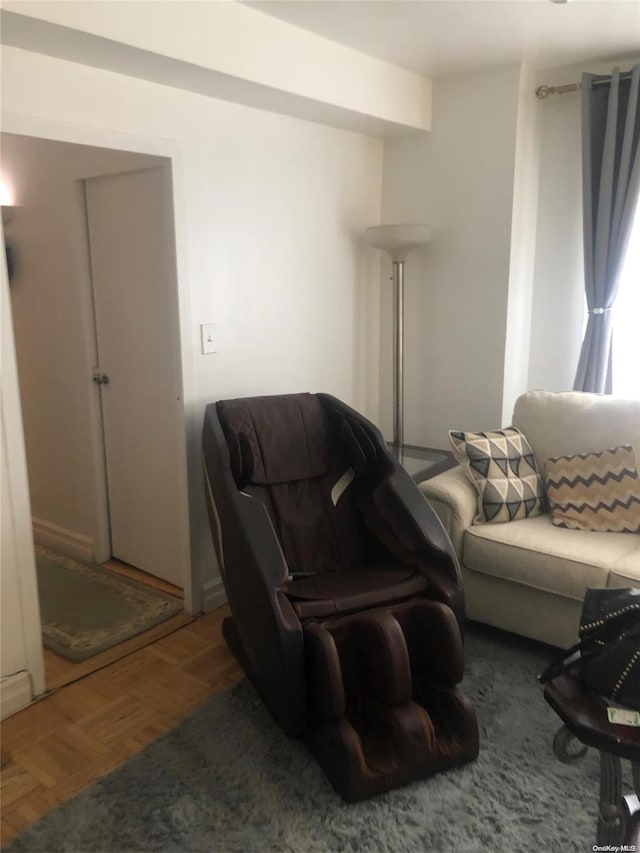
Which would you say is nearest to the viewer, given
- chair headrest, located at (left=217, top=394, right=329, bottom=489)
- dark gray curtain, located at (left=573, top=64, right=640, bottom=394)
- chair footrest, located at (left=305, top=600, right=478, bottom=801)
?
chair footrest, located at (left=305, top=600, right=478, bottom=801)

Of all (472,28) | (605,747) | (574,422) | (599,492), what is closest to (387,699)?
(605,747)

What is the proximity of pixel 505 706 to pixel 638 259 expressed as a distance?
6.91 feet

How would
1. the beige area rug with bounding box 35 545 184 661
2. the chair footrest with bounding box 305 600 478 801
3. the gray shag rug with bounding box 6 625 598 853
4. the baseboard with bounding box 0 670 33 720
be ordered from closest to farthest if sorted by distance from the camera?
the gray shag rug with bounding box 6 625 598 853 → the chair footrest with bounding box 305 600 478 801 → the baseboard with bounding box 0 670 33 720 → the beige area rug with bounding box 35 545 184 661

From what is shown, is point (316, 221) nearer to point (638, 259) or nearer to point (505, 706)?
point (638, 259)

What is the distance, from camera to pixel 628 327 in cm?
323

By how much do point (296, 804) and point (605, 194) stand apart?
2744mm

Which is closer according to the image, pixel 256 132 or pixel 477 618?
pixel 477 618

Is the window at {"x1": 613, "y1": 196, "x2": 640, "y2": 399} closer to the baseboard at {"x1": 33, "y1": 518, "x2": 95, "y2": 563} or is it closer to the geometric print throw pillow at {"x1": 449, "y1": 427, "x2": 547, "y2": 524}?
the geometric print throw pillow at {"x1": 449, "y1": 427, "x2": 547, "y2": 524}

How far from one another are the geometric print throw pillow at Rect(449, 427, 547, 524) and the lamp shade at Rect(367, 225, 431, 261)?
1.02 metres

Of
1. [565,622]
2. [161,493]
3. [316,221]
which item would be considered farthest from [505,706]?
[316,221]

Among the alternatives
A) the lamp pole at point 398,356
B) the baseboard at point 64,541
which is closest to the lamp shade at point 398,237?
the lamp pole at point 398,356

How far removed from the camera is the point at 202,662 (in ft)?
8.48

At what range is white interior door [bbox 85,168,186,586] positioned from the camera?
278cm

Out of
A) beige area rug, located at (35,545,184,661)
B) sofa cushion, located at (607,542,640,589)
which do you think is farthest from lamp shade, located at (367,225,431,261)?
beige area rug, located at (35,545,184,661)
